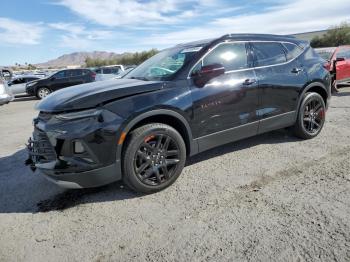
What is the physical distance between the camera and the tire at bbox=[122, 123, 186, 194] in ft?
11.5

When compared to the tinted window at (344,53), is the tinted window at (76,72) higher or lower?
higher

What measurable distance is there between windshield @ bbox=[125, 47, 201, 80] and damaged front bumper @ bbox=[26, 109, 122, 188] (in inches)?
43.9

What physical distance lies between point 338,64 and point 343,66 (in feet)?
0.94

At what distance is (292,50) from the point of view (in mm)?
5176

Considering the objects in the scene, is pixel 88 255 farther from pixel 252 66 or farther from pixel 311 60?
pixel 311 60

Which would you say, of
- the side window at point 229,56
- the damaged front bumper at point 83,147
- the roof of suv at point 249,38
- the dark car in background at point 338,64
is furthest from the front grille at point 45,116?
the dark car in background at point 338,64

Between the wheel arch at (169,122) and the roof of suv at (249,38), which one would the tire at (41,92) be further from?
the wheel arch at (169,122)

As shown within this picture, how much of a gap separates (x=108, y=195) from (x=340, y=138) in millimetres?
3931

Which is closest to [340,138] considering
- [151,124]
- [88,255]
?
[151,124]

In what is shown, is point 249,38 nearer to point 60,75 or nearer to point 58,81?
point 58,81

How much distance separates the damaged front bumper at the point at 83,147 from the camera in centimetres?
329

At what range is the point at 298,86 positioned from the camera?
5.04 m

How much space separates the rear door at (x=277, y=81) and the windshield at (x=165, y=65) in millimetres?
1066

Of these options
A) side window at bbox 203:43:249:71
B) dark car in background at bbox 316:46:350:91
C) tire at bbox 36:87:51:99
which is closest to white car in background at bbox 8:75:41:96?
tire at bbox 36:87:51:99
